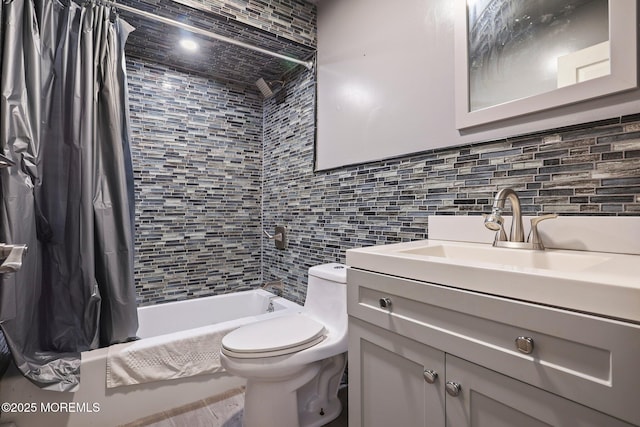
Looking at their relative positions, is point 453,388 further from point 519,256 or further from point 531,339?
point 519,256

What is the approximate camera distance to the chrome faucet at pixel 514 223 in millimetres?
968

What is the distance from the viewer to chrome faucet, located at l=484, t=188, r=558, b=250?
0.97m

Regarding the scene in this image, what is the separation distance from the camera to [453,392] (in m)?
0.73

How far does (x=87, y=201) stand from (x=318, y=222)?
4.20ft

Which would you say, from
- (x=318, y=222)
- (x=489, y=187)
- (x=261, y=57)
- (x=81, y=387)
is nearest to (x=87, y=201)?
(x=81, y=387)

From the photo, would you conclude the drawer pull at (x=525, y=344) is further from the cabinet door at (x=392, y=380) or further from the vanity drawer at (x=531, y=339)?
the cabinet door at (x=392, y=380)

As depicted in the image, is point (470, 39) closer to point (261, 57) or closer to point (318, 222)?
point (318, 222)

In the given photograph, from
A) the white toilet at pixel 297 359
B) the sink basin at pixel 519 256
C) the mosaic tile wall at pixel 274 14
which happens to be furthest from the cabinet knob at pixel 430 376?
the mosaic tile wall at pixel 274 14

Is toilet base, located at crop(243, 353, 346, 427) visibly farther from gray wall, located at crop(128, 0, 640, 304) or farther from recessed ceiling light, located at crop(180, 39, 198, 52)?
recessed ceiling light, located at crop(180, 39, 198, 52)

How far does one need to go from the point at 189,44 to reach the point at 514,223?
2.17 meters

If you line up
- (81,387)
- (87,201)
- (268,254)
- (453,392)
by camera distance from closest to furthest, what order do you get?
1. (453,392)
2. (81,387)
3. (87,201)
4. (268,254)

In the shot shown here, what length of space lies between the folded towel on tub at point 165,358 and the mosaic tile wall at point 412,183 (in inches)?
29.4

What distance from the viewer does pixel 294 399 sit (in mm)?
1333

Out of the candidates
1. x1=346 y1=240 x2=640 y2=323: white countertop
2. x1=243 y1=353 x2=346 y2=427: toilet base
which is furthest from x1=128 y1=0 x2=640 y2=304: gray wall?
x1=243 y1=353 x2=346 y2=427: toilet base
